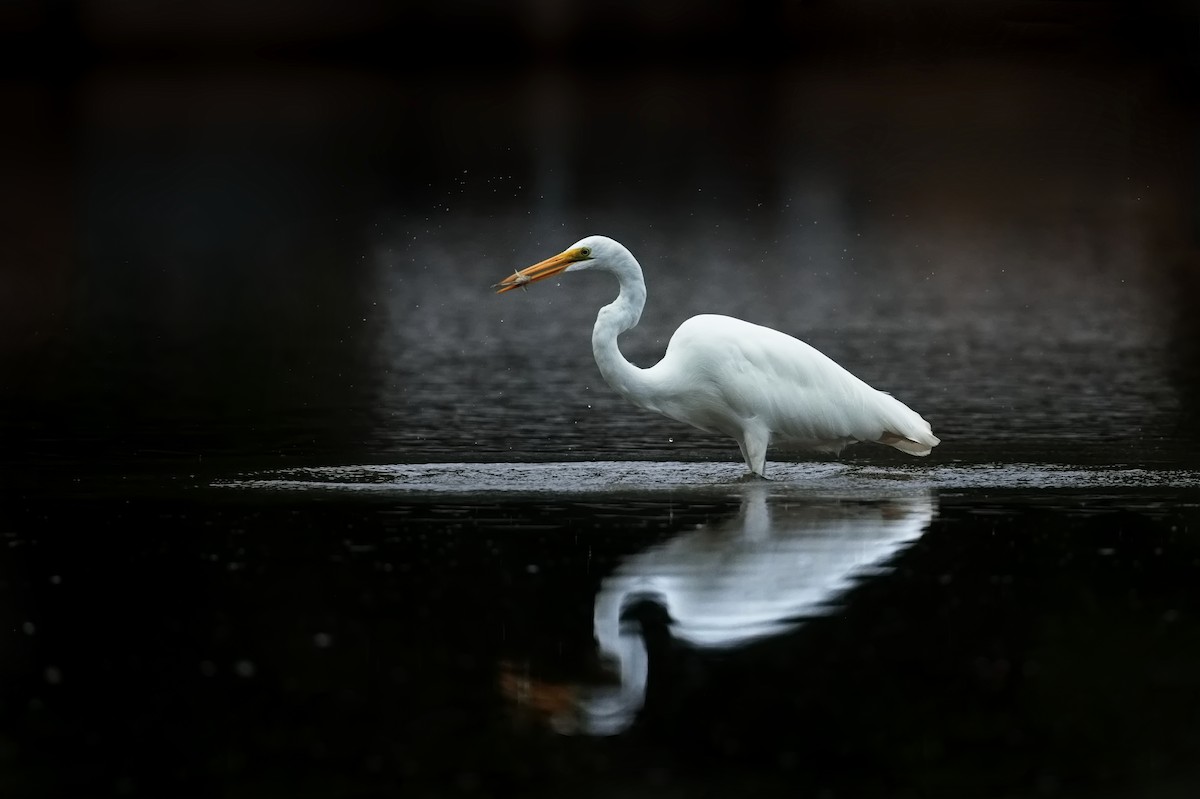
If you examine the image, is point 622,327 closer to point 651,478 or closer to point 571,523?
point 651,478

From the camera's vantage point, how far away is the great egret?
11102mm

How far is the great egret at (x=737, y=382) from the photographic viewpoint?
36.4ft

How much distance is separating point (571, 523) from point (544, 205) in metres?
21.9

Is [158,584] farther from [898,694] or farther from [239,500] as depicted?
[898,694]

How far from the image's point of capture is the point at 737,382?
11.0 meters

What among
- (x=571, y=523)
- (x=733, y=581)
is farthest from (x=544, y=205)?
(x=733, y=581)

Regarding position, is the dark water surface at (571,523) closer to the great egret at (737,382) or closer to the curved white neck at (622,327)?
the great egret at (737,382)

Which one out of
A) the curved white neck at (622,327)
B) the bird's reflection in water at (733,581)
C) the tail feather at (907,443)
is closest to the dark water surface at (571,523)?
the bird's reflection in water at (733,581)

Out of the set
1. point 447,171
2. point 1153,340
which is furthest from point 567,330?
point 447,171

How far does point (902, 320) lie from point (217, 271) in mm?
9292

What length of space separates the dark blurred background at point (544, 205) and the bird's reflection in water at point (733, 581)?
2.92 metres

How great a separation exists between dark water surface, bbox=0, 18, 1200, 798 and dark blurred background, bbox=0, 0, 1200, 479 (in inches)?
5.0

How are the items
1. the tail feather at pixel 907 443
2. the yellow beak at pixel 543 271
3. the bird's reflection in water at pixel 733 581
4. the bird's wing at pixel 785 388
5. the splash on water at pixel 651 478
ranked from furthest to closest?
the tail feather at pixel 907 443
the bird's wing at pixel 785 388
the yellow beak at pixel 543 271
the splash on water at pixel 651 478
the bird's reflection in water at pixel 733 581

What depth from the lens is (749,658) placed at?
688cm
